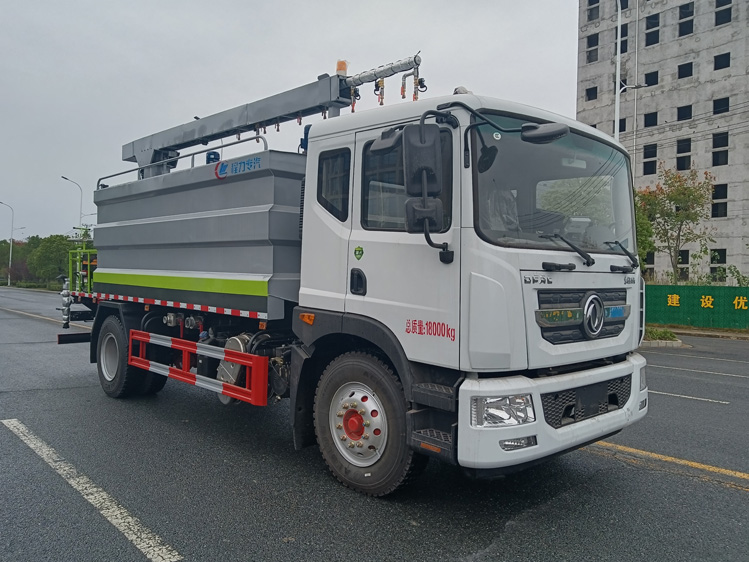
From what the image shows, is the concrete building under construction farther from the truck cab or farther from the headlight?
the headlight

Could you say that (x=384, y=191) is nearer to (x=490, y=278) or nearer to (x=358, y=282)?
(x=358, y=282)

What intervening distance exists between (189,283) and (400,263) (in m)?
2.89

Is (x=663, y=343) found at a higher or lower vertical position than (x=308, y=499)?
lower

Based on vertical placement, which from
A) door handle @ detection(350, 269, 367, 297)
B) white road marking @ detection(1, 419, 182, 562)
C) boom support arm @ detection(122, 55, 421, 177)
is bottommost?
white road marking @ detection(1, 419, 182, 562)

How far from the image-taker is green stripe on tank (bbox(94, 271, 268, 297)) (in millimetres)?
5121

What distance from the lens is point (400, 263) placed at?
12.9ft

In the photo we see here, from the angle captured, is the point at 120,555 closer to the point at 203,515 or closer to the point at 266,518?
the point at 203,515

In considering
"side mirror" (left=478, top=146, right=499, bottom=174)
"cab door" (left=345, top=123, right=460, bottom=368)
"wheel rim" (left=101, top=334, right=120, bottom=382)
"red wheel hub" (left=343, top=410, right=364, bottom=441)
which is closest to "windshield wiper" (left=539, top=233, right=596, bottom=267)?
"side mirror" (left=478, top=146, right=499, bottom=174)

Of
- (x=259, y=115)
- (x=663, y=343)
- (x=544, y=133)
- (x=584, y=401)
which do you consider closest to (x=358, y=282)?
(x=544, y=133)

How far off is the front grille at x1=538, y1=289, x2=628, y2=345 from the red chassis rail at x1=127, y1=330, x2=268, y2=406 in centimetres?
238

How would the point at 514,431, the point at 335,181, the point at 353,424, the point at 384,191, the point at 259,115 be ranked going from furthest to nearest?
1. the point at 259,115
2. the point at 335,181
3. the point at 353,424
4. the point at 384,191
5. the point at 514,431

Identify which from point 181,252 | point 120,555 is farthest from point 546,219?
point 181,252

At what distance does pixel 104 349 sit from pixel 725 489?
6.70 m

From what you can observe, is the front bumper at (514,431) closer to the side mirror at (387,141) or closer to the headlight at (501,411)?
the headlight at (501,411)
